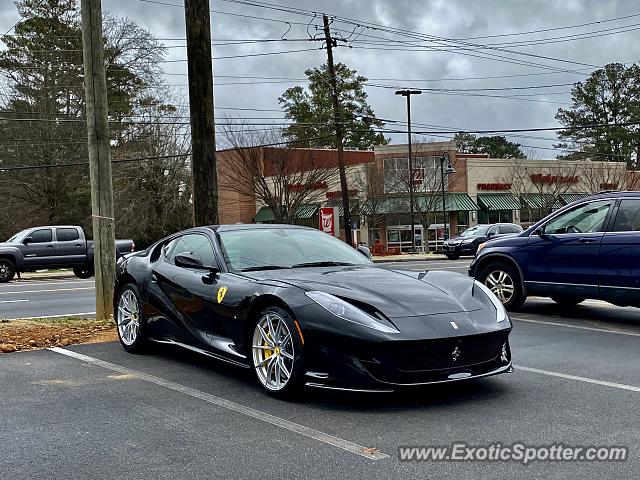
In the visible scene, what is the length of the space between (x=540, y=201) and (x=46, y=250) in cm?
4039

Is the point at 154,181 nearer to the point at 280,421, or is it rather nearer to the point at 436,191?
the point at 436,191

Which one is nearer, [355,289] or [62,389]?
[355,289]

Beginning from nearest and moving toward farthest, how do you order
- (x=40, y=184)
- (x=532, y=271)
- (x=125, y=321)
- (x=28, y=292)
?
(x=125, y=321) → (x=532, y=271) → (x=28, y=292) → (x=40, y=184)

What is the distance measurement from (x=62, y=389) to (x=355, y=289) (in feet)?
8.72

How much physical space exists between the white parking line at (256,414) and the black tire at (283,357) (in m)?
0.30

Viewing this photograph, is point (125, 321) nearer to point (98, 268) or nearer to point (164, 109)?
point (98, 268)

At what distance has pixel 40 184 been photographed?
42.5 metres

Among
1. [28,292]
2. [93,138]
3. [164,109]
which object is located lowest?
[28,292]

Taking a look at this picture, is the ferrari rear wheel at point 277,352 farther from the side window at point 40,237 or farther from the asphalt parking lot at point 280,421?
the side window at point 40,237

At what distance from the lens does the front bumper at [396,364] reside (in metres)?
4.96

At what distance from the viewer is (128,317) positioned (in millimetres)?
7770

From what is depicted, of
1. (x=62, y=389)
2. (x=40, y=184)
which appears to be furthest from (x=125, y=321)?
(x=40, y=184)

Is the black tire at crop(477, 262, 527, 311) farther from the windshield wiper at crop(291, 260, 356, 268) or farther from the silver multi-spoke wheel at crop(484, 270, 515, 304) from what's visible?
the windshield wiper at crop(291, 260, 356, 268)

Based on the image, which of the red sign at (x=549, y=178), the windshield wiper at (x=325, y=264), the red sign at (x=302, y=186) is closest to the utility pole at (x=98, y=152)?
the windshield wiper at (x=325, y=264)
